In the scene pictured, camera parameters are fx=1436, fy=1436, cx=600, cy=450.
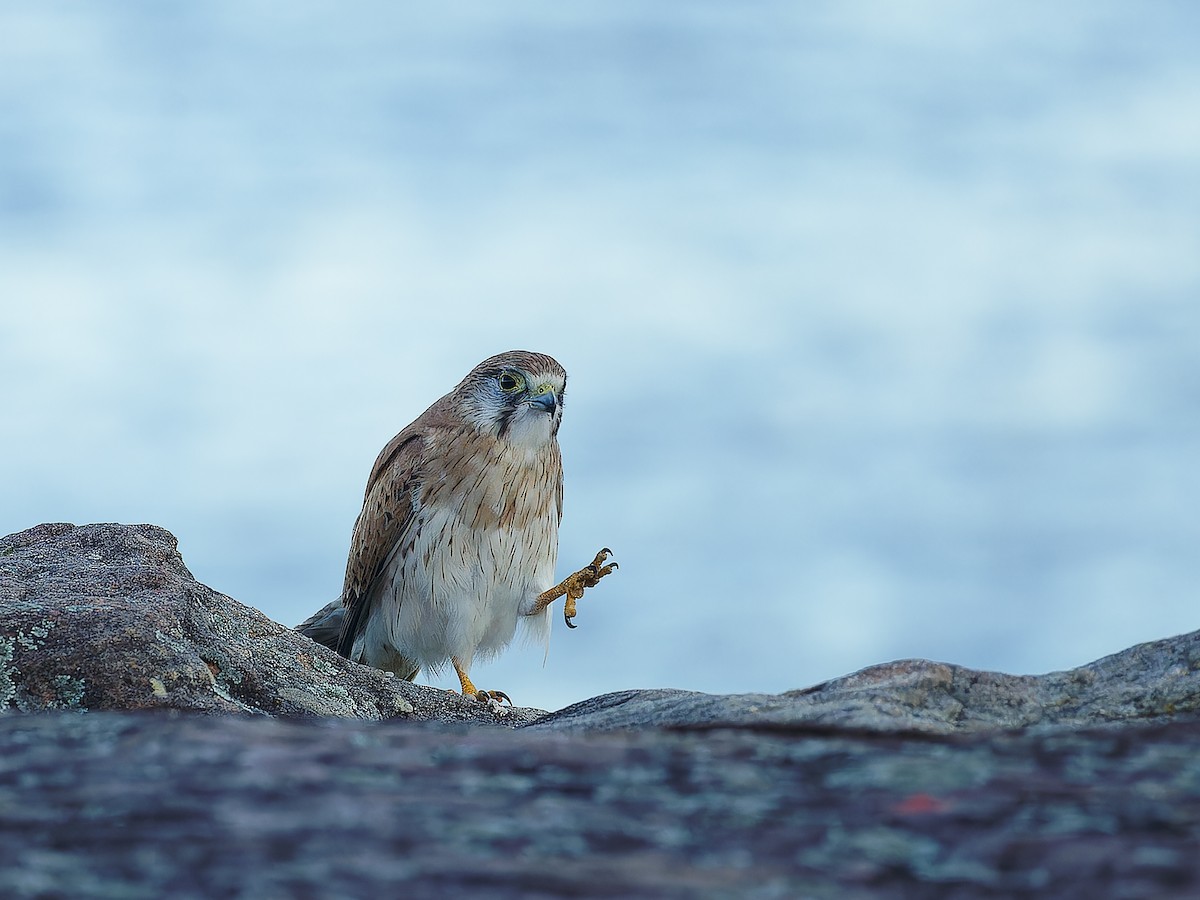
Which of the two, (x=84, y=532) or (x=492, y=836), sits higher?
(x=84, y=532)

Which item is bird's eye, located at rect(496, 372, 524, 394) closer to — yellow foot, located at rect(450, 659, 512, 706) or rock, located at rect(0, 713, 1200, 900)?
yellow foot, located at rect(450, 659, 512, 706)

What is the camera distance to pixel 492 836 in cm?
217

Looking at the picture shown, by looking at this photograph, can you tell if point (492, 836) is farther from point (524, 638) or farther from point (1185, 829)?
point (524, 638)

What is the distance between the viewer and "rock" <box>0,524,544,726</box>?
4430 mm

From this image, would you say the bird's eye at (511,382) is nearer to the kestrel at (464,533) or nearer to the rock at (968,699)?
the kestrel at (464,533)

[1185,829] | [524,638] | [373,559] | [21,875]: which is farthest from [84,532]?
[1185,829]

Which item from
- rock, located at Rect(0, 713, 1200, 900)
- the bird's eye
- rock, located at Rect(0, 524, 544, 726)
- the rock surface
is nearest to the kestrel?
the bird's eye

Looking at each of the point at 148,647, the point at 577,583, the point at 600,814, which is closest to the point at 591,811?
the point at 600,814

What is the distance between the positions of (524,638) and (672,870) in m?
6.98

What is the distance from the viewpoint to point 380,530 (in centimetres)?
873

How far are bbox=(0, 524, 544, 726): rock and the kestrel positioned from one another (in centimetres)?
230

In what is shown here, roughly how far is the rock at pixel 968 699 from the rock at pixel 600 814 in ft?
3.20

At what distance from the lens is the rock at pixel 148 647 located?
14.5ft

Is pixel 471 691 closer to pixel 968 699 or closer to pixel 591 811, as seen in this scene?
pixel 968 699
